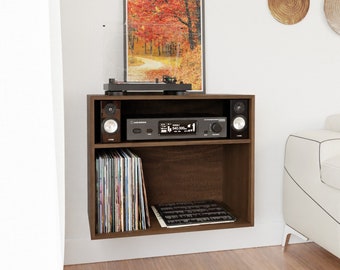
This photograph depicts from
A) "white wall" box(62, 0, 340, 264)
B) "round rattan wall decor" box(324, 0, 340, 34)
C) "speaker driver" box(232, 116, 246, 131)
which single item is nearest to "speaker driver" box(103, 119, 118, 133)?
"white wall" box(62, 0, 340, 264)

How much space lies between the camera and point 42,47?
0.65m

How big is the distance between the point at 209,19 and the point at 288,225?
115 centimetres

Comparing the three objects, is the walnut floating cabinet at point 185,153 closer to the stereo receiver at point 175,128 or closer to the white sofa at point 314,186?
the stereo receiver at point 175,128

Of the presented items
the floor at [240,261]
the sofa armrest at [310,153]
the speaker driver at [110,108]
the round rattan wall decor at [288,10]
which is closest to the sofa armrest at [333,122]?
the sofa armrest at [310,153]

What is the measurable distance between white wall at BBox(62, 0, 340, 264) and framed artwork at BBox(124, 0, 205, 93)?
0.15 feet

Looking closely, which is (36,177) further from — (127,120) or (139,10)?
(139,10)

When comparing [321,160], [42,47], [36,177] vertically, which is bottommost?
[321,160]

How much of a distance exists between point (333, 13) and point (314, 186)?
1.02m

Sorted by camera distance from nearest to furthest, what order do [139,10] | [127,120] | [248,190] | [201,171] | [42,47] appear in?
[42,47] → [127,120] → [248,190] → [139,10] → [201,171]

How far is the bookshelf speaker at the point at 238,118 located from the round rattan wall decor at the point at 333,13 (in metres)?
0.82

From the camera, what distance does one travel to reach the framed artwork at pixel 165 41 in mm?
2145

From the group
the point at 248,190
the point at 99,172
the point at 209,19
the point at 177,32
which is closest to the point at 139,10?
the point at 177,32

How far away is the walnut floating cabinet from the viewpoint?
186 cm

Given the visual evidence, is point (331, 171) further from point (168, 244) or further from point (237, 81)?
point (168, 244)
